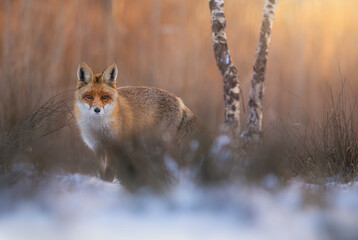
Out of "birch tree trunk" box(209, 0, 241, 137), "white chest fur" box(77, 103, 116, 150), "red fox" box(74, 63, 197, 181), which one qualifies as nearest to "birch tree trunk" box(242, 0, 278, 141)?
"birch tree trunk" box(209, 0, 241, 137)

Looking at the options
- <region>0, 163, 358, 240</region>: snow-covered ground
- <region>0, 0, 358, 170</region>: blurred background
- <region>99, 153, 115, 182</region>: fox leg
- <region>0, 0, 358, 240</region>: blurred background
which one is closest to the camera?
<region>0, 163, 358, 240</region>: snow-covered ground

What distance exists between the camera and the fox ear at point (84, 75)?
396cm

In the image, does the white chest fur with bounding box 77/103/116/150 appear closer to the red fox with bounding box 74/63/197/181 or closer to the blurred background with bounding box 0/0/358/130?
the red fox with bounding box 74/63/197/181

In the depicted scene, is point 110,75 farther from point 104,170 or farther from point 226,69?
point 226,69

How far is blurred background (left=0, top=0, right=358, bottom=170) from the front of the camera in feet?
18.4

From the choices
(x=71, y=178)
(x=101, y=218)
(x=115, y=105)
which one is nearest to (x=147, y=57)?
(x=115, y=105)

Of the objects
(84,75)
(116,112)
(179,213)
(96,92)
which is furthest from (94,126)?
(179,213)

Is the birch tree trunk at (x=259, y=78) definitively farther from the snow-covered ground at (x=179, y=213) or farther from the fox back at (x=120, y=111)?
the snow-covered ground at (x=179, y=213)

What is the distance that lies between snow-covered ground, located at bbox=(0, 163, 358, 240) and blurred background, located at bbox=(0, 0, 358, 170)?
2200mm

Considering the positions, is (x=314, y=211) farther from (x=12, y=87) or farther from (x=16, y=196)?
(x=12, y=87)

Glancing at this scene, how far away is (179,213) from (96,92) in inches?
69.9

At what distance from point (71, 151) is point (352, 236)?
3227 millimetres

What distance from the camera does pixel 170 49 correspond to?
734cm

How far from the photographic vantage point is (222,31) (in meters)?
4.78
